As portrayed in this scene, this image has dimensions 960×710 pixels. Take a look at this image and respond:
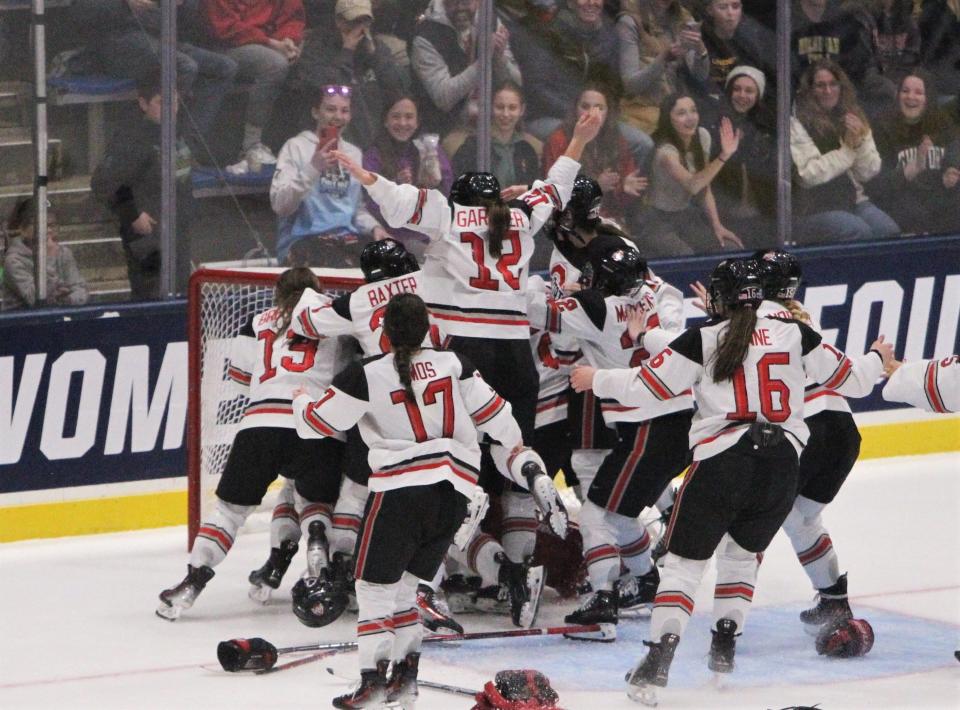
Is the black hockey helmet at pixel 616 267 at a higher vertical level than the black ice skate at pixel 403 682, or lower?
higher

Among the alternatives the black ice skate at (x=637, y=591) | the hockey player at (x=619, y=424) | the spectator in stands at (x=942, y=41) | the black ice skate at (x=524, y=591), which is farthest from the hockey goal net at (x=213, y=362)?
the spectator in stands at (x=942, y=41)

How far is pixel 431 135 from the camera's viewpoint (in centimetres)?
798

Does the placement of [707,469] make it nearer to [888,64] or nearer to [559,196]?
[559,196]

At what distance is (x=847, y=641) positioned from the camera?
5.43 meters

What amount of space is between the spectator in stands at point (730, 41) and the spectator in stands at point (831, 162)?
0.82 feet

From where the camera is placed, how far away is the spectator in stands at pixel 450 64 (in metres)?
7.91

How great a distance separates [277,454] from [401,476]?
143 centimetres

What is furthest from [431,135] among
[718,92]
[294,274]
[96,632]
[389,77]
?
[96,632]

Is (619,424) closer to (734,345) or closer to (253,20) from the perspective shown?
(734,345)

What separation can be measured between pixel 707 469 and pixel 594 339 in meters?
1.05

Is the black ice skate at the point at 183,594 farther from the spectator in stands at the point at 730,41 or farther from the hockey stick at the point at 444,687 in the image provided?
the spectator in stands at the point at 730,41

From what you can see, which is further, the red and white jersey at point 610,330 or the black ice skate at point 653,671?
the red and white jersey at point 610,330

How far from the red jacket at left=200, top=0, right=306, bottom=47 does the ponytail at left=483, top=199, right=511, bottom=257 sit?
195 cm

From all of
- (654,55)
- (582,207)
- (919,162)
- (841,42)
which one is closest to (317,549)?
(582,207)
